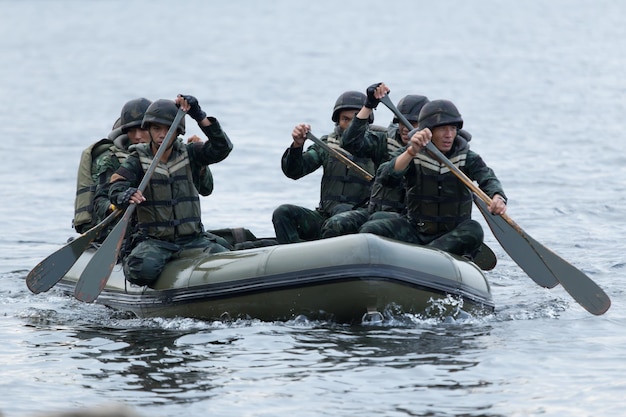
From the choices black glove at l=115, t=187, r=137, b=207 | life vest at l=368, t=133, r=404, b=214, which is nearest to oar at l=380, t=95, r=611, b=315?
life vest at l=368, t=133, r=404, b=214

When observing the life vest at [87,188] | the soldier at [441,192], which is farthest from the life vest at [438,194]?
the life vest at [87,188]

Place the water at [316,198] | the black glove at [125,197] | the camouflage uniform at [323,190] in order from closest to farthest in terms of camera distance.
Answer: the water at [316,198]
the black glove at [125,197]
the camouflage uniform at [323,190]

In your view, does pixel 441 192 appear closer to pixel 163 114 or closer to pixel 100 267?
pixel 163 114

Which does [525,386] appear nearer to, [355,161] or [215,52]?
[355,161]

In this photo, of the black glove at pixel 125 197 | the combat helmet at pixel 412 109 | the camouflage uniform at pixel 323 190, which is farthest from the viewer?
the combat helmet at pixel 412 109

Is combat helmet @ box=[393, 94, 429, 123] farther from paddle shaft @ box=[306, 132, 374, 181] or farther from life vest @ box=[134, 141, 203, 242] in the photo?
life vest @ box=[134, 141, 203, 242]

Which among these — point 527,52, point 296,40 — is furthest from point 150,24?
point 527,52

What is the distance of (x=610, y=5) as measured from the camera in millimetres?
69438

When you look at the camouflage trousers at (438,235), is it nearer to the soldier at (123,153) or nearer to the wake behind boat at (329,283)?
the wake behind boat at (329,283)

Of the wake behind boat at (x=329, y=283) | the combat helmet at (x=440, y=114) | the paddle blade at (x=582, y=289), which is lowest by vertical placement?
the paddle blade at (x=582, y=289)

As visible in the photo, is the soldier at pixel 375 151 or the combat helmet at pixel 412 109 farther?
the combat helmet at pixel 412 109

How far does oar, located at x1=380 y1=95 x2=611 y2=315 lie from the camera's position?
1073 cm

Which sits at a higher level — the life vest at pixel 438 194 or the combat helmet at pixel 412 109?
the combat helmet at pixel 412 109

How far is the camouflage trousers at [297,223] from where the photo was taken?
12.1 metres
